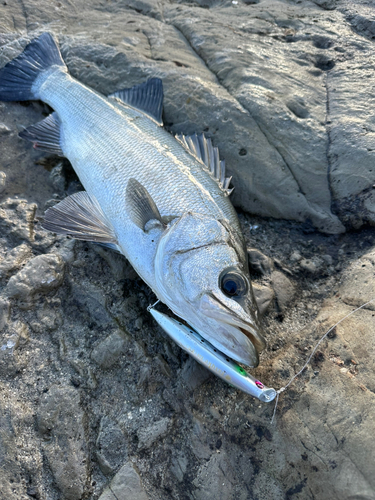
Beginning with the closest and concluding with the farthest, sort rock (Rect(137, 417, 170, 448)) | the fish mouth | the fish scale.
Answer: the fish mouth → rock (Rect(137, 417, 170, 448)) → the fish scale

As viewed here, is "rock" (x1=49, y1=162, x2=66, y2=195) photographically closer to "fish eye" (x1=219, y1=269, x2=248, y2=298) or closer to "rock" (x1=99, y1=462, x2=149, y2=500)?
"fish eye" (x1=219, y1=269, x2=248, y2=298)

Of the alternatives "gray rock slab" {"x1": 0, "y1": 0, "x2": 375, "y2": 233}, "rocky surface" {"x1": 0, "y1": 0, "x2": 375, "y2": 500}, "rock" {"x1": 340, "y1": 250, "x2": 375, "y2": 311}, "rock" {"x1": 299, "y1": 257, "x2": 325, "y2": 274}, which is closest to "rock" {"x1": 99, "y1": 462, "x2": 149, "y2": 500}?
"rocky surface" {"x1": 0, "y1": 0, "x2": 375, "y2": 500}

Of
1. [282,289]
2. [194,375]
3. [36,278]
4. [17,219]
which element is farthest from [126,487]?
[17,219]

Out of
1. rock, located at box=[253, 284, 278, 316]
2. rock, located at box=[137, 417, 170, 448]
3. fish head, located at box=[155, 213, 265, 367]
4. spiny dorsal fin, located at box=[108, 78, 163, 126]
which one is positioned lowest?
rock, located at box=[137, 417, 170, 448]

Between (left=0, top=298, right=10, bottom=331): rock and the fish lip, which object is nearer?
the fish lip

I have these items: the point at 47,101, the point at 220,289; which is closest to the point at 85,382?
the point at 220,289

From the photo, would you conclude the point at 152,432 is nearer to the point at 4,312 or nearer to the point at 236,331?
the point at 236,331

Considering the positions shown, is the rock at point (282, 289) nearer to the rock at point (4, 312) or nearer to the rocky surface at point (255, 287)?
the rocky surface at point (255, 287)

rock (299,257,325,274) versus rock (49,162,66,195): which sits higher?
rock (49,162,66,195)
